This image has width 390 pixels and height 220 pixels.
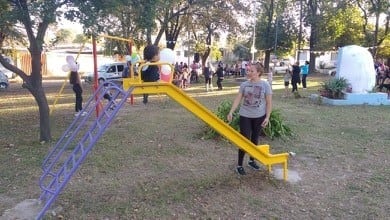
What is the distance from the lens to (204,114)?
4379 millimetres

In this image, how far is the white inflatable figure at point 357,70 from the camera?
1308 cm

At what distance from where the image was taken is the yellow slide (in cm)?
404

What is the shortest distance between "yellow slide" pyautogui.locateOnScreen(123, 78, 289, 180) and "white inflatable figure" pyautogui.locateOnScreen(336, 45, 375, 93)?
9.41 meters

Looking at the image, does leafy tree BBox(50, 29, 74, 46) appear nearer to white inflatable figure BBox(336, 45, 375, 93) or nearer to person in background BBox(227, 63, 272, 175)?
person in background BBox(227, 63, 272, 175)

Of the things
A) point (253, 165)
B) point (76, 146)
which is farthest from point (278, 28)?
point (76, 146)

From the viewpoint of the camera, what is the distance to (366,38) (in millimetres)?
34938

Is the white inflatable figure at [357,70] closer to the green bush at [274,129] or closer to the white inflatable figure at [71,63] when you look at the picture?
the green bush at [274,129]

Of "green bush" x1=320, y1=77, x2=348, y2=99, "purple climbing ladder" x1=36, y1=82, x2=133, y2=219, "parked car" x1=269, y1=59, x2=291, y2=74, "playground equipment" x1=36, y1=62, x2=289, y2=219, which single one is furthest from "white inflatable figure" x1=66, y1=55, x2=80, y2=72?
"parked car" x1=269, y1=59, x2=291, y2=74

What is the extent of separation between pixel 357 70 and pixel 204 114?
10.3m

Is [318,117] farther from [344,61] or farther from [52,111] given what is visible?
[52,111]

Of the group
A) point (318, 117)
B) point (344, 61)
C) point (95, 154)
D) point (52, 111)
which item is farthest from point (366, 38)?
point (95, 154)

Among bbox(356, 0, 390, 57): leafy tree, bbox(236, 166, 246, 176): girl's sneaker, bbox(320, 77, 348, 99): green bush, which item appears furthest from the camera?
bbox(356, 0, 390, 57): leafy tree

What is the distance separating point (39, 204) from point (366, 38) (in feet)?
118

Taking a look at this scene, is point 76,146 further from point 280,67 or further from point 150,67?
point 280,67
